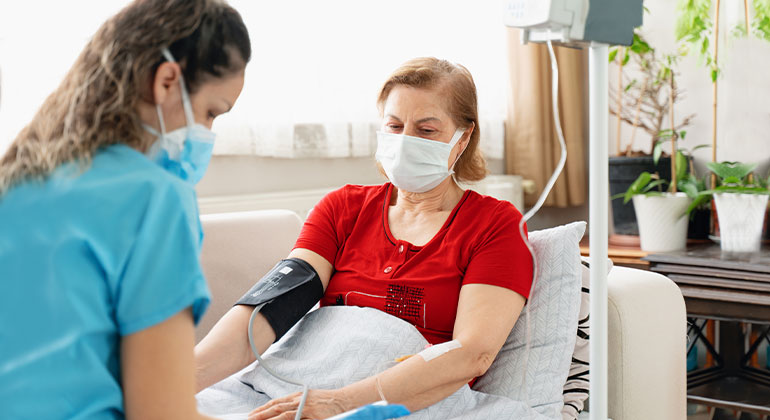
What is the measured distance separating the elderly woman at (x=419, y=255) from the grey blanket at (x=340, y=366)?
0.03 m

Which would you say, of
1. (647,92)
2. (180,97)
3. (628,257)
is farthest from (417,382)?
(647,92)

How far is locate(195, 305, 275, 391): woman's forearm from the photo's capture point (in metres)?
1.36

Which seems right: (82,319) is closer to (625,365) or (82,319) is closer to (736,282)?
→ (625,365)

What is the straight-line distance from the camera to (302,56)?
2.53m

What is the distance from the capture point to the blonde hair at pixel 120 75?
75 cm

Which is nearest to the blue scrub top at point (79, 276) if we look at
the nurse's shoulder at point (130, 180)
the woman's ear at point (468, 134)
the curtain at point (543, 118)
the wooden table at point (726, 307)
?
the nurse's shoulder at point (130, 180)

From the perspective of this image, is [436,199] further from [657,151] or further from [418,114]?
[657,151]

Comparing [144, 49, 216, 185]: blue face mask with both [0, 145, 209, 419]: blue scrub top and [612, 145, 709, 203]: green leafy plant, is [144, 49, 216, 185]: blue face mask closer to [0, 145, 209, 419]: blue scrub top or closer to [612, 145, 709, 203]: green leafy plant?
[0, 145, 209, 419]: blue scrub top

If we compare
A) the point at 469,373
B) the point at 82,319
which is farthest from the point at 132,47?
the point at 469,373

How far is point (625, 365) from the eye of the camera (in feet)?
4.53

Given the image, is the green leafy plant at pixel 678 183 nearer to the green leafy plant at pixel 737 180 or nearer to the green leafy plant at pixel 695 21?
the green leafy plant at pixel 737 180

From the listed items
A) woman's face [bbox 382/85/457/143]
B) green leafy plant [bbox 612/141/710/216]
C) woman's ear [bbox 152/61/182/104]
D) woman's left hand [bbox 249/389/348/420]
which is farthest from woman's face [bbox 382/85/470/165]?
green leafy plant [bbox 612/141/710/216]

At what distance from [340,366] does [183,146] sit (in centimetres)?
61

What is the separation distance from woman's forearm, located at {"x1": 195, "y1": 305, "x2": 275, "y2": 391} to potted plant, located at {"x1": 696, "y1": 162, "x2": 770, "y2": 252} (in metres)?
1.62
